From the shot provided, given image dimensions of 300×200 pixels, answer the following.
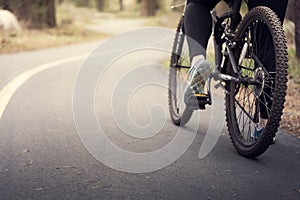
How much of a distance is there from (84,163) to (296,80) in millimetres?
5320

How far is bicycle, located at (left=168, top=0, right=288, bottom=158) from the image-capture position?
323 cm

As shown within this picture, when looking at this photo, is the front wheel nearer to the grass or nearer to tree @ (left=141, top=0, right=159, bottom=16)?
the grass

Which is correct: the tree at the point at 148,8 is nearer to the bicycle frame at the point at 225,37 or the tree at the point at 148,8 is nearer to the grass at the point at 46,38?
the grass at the point at 46,38

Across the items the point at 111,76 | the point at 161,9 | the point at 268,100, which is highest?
the point at 268,100

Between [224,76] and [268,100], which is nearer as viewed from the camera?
[268,100]

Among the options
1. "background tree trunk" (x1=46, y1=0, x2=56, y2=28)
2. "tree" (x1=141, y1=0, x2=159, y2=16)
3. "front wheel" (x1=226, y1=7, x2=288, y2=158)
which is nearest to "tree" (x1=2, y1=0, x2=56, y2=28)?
"background tree trunk" (x1=46, y1=0, x2=56, y2=28)

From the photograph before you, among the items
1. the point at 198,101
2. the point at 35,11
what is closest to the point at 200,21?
the point at 198,101

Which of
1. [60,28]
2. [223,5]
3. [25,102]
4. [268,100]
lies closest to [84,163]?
[268,100]

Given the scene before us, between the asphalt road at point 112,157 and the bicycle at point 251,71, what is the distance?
19 cm

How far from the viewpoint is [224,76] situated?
12.8 feet

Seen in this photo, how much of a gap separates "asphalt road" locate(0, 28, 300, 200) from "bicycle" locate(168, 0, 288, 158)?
0.19 meters

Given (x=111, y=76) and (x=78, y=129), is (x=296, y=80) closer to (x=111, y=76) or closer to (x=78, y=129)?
(x=111, y=76)

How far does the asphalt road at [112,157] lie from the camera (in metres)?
2.93

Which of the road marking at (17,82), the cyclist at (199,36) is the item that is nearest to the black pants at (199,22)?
the cyclist at (199,36)
